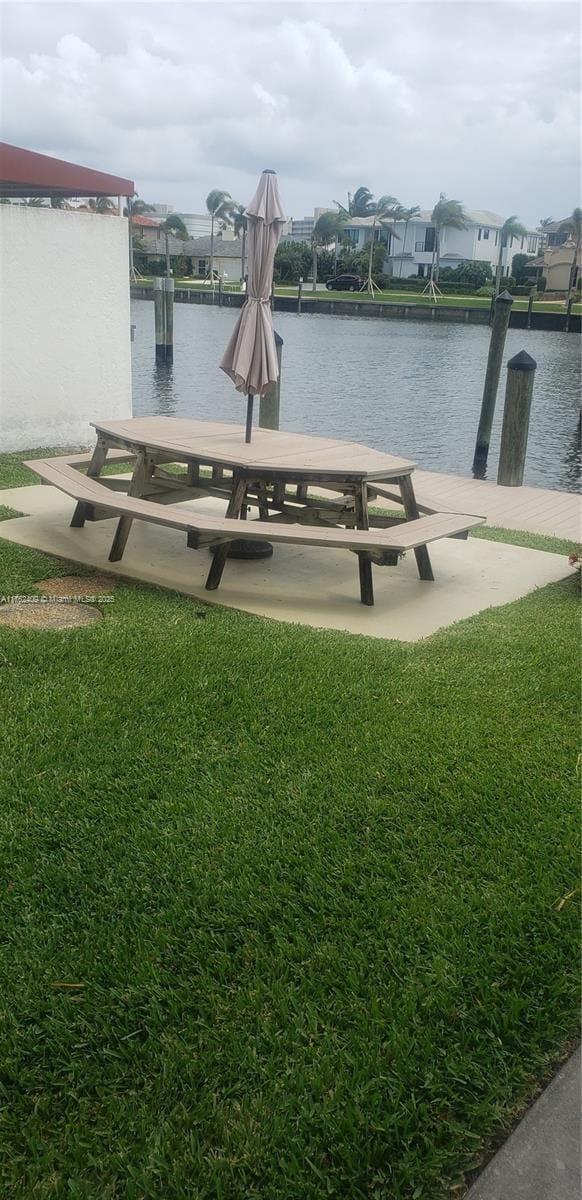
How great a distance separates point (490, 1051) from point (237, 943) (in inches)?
27.3

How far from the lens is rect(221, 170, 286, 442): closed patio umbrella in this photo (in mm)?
5969

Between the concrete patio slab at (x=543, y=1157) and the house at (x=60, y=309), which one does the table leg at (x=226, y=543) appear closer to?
the concrete patio slab at (x=543, y=1157)

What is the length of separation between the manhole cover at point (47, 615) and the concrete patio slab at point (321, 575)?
66cm

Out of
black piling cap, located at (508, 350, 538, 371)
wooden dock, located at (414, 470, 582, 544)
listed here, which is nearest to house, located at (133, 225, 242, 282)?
black piling cap, located at (508, 350, 538, 371)

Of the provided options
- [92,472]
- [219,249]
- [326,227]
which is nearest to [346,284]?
[219,249]

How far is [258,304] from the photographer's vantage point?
6121mm

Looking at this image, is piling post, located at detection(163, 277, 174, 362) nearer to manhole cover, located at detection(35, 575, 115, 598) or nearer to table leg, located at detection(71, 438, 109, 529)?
table leg, located at detection(71, 438, 109, 529)

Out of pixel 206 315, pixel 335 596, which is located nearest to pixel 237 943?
pixel 335 596

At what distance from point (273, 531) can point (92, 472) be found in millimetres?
2310

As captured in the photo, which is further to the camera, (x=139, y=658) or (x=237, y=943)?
(x=139, y=658)

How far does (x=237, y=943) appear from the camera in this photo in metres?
2.54

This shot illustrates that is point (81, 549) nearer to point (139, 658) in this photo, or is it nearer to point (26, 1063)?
point (139, 658)

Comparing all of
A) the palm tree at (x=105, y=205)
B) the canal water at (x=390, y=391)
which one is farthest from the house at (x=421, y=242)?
the palm tree at (x=105, y=205)

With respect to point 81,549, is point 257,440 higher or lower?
higher
